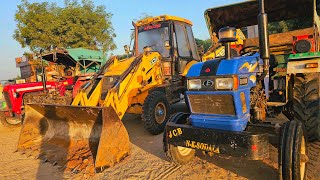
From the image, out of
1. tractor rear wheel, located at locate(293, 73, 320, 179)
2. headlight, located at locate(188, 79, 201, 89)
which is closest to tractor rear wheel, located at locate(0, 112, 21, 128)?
headlight, located at locate(188, 79, 201, 89)

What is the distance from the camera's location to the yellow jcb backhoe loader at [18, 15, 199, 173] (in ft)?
14.9

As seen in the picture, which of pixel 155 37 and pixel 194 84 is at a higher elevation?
pixel 155 37

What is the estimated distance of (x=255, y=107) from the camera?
3.72m

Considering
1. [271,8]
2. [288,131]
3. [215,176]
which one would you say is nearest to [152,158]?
[215,176]

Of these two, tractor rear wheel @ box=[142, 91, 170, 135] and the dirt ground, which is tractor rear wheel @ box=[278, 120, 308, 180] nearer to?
the dirt ground

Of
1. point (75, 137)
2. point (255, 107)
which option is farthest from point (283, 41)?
point (75, 137)

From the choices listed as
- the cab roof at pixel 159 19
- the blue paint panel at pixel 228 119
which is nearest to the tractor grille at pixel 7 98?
the cab roof at pixel 159 19

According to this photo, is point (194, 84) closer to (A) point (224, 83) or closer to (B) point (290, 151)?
(A) point (224, 83)

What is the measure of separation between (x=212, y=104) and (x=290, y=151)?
103 centimetres

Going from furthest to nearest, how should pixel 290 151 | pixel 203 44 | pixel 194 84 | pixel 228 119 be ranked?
pixel 203 44 → pixel 194 84 → pixel 228 119 → pixel 290 151

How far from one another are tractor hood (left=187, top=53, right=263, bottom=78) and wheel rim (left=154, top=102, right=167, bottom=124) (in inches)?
110

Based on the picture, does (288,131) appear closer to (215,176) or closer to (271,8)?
(215,176)

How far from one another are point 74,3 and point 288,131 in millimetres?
23589

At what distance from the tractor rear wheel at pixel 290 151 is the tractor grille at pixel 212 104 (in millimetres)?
640
